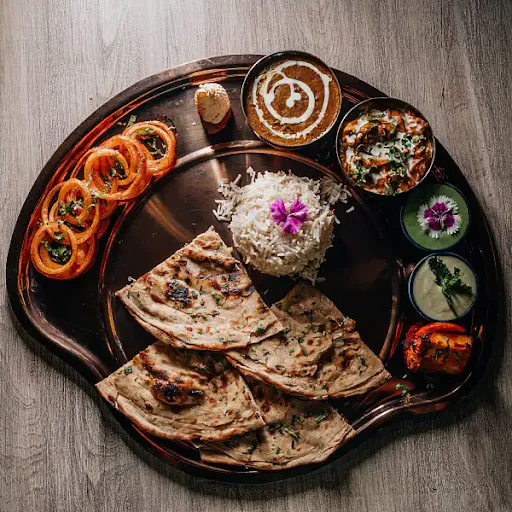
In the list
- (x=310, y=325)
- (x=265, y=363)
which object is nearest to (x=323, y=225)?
(x=310, y=325)

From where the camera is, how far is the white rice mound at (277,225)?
11.8 feet

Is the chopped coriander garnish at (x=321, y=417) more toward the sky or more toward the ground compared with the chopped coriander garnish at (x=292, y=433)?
more toward the sky

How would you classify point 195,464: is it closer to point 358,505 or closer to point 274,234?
point 358,505

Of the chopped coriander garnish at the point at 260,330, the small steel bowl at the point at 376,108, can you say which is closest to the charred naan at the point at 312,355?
the chopped coriander garnish at the point at 260,330

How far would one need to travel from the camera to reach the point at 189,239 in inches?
151

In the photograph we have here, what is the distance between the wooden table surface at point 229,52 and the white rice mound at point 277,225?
3.06 ft

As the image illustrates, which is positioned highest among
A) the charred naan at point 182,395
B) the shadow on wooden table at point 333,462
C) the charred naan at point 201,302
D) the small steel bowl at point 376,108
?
the small steel bowl at point 376,108

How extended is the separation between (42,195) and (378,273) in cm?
235

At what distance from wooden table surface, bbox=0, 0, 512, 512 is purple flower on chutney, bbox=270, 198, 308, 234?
1151 mm

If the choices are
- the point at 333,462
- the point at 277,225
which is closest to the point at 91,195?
the point at 277,225

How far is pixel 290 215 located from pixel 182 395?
1332mm

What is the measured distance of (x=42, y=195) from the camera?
151 inches

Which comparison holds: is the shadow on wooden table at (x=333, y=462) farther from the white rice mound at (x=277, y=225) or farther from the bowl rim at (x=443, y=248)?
the white rice mound at (x=277, y=225)

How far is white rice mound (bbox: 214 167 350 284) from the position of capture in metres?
3.61
